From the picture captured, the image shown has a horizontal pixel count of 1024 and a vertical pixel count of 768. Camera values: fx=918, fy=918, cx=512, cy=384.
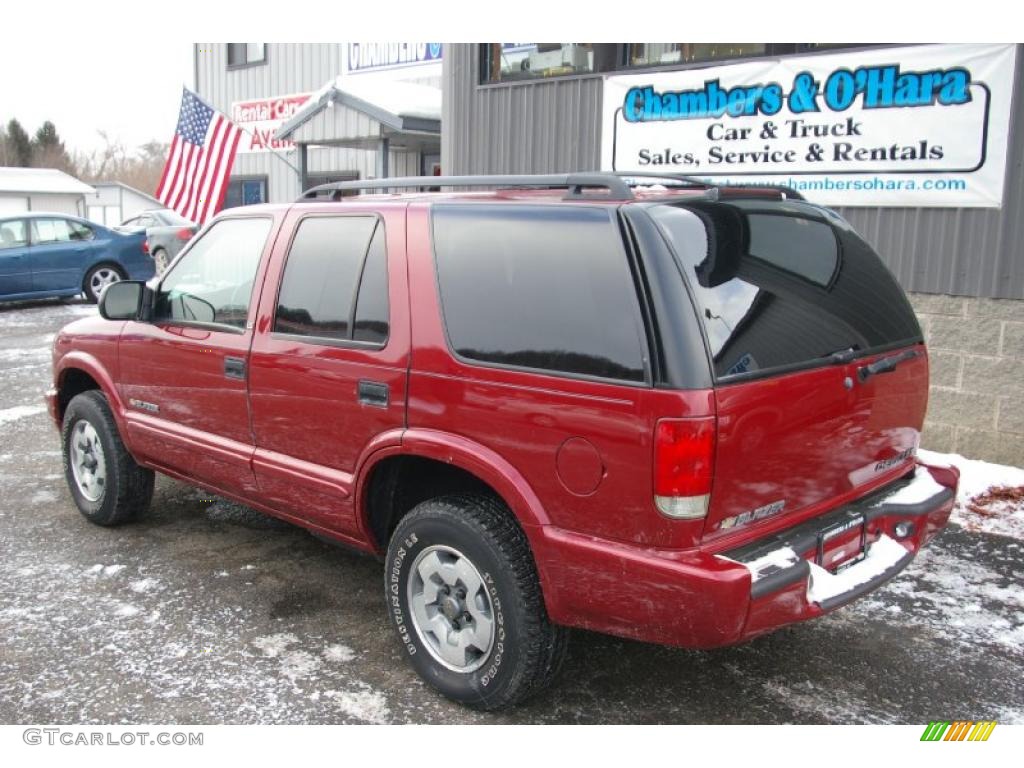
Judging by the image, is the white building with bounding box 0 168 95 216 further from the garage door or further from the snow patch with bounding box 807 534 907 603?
the snow patch with bounding box 807 534 907 603

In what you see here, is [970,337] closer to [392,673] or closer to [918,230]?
[918,230]

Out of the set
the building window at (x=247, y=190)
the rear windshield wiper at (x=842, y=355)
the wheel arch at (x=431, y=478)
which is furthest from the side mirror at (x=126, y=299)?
the building window at (x=247, y=190)

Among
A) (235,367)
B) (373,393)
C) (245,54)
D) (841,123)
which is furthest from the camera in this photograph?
(245,54)

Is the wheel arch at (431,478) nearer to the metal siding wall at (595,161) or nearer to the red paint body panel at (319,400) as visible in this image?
the red paint body panel at (319,400)

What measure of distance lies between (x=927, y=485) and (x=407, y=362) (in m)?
2.11

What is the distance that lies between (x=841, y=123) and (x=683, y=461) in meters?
4.94

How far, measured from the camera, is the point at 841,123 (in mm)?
6691

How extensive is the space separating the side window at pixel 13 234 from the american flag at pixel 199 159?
3.38 meters

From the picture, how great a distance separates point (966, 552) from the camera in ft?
16.3

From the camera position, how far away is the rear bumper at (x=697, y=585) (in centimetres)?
268

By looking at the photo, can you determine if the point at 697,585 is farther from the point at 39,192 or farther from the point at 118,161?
the point at 118,161

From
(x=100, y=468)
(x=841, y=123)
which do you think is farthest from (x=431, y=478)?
(x=841, y=123)

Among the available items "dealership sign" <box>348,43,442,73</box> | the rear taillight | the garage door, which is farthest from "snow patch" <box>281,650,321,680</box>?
the garage door

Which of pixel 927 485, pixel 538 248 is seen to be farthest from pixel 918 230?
pixel 538 248
